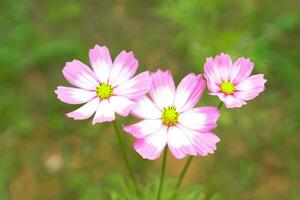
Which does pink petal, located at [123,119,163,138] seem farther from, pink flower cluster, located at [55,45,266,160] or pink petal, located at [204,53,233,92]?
pink petal, located at [204,53,233,92]

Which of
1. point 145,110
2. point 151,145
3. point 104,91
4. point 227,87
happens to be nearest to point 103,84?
point 104,91

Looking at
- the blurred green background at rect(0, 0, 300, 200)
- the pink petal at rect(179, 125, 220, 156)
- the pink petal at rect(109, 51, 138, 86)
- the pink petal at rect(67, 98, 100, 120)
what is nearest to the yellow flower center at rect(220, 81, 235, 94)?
the pink petal at rect(179, 125, 220, 156)

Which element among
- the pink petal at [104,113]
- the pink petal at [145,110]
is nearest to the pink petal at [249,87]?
the pink petal at [145,110]

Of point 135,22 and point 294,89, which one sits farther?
point 135,22

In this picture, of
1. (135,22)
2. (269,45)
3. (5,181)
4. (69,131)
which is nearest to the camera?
(5,181)

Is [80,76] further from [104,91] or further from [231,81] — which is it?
[231,81]

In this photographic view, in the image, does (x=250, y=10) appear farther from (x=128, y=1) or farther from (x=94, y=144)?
(x=94, y=144)

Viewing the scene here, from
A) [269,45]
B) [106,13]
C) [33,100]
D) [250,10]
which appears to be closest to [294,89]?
[269,45]

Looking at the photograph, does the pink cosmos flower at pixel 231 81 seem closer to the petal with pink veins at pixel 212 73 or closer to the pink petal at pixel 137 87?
the petal with pink veins at pixel 212 73
